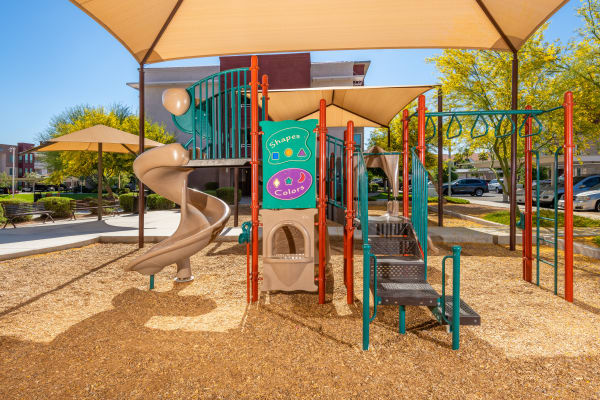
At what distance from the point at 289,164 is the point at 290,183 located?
254 millimetres

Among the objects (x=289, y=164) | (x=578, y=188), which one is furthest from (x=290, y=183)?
(x=578, y=188)

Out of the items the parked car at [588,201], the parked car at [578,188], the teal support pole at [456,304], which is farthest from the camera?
the parked car at [578,188]

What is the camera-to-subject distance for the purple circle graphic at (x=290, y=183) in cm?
449

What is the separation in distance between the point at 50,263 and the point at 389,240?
655cm

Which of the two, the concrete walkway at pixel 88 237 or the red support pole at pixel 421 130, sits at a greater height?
the red support pole at pixel 421 130

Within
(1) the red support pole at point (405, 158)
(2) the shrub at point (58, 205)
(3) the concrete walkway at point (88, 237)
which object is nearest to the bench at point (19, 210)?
(3) the concrete walkway at point (88, 237)

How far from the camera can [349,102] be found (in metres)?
10.2

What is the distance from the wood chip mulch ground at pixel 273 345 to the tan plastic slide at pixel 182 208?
59 cm

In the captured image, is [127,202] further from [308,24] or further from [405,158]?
[405,158]

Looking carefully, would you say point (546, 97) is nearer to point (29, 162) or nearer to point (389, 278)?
point (389, 278)

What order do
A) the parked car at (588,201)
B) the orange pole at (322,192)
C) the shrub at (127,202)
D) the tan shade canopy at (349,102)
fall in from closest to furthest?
the orange pole at (322,192) < the tan shade canopy at (349,102) < the shrub at (127,202) < the parked car at (588,201)

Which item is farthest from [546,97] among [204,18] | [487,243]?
[204,18]

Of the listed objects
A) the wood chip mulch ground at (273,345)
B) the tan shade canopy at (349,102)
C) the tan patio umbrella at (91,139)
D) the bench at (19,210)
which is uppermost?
the tan shade canopy at (349,102)

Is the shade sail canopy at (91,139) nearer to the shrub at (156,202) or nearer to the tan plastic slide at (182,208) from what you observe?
the shrub at (156,202)
